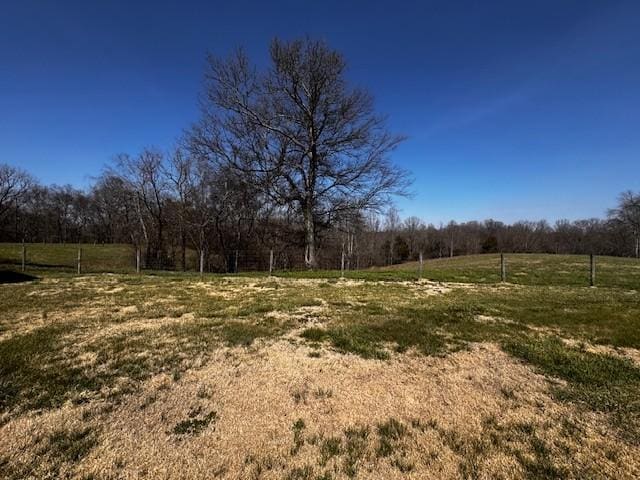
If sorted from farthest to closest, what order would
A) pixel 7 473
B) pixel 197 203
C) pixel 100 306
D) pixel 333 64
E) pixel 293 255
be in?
pixel 197 203, pixel 293 255, pixel 333 64, pixel 100 306, pixel 7 473

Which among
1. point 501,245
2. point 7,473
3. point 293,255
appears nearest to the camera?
point 7,473

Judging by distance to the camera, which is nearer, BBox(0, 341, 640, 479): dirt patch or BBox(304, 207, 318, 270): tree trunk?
BBox(0, 341, 640, 479): dirt patch

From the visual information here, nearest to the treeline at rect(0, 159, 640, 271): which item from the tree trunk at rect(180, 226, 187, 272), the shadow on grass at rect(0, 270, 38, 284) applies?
the tree trunk at rect(180, 226, 187, 272)

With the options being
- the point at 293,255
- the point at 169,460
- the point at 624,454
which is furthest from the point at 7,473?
the point at 293,255

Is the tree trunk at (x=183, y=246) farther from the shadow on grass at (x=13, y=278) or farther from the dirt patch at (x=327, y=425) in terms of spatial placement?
the dirt patch at (x=327, y=425)

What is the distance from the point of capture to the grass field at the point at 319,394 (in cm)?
239

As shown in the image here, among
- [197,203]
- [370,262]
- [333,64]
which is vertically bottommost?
[370,262]

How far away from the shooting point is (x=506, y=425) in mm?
2850

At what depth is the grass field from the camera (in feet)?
7.85

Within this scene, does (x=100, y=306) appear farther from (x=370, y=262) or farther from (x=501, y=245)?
(x=501, y=245)

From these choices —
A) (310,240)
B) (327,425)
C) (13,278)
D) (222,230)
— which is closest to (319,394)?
(327,425)

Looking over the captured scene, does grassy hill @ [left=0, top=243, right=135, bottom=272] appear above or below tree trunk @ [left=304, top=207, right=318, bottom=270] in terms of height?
below

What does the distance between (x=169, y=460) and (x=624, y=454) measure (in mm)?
3400

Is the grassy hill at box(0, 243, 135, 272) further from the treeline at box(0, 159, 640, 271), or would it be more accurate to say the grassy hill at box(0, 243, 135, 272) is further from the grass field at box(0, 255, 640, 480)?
the grass field at box(0, 255, 640, 480)
